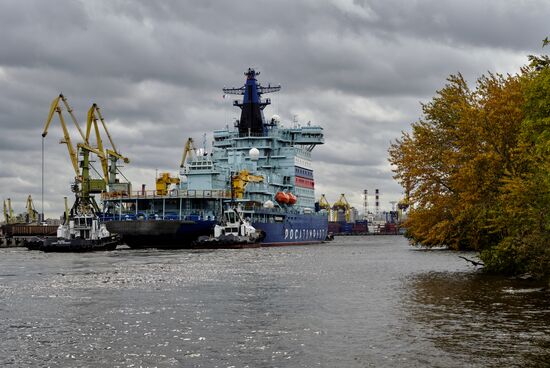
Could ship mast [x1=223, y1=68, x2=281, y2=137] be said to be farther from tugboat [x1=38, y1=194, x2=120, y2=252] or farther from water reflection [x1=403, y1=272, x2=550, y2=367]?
water reflection [x1=403, y1=272, x2=550, y2=367]

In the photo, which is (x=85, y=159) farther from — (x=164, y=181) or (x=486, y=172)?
(x=486, y=172)

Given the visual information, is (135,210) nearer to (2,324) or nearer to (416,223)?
(416,223)

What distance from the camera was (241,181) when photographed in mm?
119000

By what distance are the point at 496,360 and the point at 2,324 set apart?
19.4 m

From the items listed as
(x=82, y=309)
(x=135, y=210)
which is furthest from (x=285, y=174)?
(x=82, y=309)

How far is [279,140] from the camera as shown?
142 meters

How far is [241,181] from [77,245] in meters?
31.4

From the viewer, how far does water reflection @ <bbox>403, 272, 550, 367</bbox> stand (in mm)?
22516

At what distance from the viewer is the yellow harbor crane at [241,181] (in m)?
117

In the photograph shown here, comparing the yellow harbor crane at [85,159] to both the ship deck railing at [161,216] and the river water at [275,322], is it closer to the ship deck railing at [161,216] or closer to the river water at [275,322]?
the ship deck railing at [161,216]

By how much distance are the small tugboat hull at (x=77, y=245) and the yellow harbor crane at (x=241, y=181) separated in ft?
72.0

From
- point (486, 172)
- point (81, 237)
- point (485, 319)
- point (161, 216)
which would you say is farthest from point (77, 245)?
point (485, 319)

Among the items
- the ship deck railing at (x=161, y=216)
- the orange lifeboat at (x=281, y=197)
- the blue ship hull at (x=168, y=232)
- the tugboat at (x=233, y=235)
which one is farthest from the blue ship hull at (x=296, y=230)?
the ship deck railing at (x=161, y=216)

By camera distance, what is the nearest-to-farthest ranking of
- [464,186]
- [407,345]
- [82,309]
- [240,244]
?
[407,345] → [82,309] → [464,186] → [240,244]
